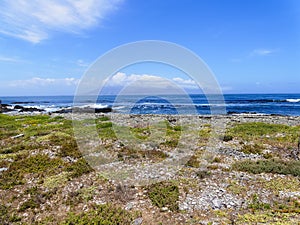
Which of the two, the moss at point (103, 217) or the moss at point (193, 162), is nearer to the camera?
the moss at point (103, 217)

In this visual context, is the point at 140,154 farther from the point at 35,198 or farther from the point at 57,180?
the point at 35,198

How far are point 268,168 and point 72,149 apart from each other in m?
13.0

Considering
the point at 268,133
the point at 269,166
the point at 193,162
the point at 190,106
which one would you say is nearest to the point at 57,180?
the point at 193,162

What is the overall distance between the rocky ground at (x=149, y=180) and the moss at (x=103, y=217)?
0.12 feet

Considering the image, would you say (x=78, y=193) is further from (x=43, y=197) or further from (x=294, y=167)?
(x=294, y=167)

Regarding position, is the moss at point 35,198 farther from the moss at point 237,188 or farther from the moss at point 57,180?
the moss at point 237,188

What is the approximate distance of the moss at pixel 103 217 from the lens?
26.1ft

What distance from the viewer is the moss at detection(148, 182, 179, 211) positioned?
9062mm

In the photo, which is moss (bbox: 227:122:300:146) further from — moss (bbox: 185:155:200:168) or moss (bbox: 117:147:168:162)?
moss (bbox: 117:147:168:162)

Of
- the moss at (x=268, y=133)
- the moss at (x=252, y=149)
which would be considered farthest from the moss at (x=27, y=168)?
the moss at (x=268, y=133)

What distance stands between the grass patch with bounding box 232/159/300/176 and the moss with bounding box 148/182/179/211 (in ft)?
15.5

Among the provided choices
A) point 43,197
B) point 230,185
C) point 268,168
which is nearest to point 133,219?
point 43,197

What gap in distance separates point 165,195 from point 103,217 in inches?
110

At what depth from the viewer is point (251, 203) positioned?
899cm
